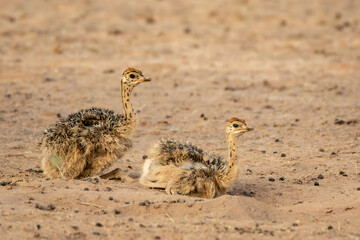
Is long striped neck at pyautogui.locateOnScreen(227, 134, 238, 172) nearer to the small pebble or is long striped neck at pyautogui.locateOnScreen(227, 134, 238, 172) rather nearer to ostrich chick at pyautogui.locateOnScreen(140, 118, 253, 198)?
ostrich chick at pyautogui.locateOnScreen(140, 118, 253, 198)

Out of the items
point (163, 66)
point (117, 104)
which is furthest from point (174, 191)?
point (163, 66)

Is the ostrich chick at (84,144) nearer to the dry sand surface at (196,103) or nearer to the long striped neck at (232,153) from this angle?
the dry sand surface at (196,103)

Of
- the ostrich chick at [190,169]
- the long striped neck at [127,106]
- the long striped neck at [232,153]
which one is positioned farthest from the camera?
the long striped neck at [127,106]

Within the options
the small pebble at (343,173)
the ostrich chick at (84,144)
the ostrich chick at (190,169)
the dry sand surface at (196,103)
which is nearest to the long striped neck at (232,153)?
the ostrich chick at (190,169)

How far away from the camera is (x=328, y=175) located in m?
9.85

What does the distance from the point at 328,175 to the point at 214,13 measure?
1434 cm

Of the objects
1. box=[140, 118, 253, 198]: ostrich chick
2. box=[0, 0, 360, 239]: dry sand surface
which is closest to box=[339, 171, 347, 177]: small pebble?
box=[0, 0, 360, 239]: dry sand surface

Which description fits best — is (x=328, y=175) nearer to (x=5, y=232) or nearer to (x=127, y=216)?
(x=127, y=216)

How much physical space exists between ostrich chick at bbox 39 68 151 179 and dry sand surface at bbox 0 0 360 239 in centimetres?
28

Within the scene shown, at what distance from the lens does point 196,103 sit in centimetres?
1434

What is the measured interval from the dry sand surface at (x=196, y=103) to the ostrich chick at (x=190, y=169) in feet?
0.72

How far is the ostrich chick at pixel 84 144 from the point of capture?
8961 millimetres

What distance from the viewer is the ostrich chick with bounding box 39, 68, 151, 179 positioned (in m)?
8.96

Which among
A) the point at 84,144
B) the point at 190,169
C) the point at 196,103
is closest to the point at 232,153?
the point at 190,169
